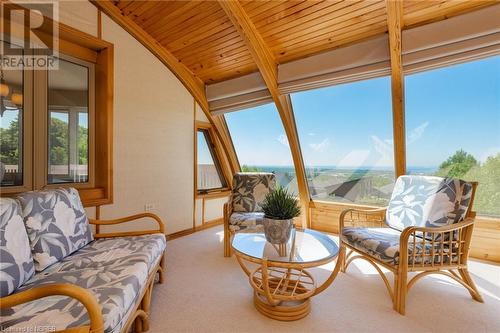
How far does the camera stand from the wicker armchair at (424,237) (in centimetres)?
181

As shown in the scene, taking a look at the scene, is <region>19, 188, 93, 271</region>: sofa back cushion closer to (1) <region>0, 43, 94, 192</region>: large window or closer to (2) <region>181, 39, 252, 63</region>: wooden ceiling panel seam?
(1) <region>0, 43, 94, 192</region>: large window

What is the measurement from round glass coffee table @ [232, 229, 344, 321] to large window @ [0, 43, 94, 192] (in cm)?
205

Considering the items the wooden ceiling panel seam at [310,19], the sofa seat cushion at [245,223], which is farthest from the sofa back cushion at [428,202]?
the wooden ceiling panel seam at [310,19]

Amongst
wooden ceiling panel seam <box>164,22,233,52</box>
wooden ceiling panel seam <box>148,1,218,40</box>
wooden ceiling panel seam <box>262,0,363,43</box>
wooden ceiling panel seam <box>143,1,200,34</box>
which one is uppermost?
wooden ceiling panel seam <box>143,1,200,34</box>

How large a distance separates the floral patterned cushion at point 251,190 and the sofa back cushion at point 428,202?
4.92 ft

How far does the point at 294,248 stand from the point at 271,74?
Answer: 2253mm

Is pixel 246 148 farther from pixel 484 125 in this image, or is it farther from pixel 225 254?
pixel 484 125

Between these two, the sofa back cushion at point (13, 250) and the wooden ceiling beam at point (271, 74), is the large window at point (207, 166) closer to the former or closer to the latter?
the wooden ceiling beam at point (271, 74)

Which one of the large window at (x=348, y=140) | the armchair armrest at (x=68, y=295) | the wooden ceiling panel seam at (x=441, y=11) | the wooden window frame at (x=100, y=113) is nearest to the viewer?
the armchair armrest at (x=68, y=295)

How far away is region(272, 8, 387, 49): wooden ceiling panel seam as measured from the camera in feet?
7.84

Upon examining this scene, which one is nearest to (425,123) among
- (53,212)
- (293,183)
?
(293,183)

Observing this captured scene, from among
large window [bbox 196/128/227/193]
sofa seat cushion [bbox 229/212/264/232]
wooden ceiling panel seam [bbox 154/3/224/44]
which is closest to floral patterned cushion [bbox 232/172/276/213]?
sofa seat cushion [bbox 229/212/264/232]

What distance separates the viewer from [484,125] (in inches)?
98.3

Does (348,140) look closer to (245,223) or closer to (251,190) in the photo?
(251,190)
